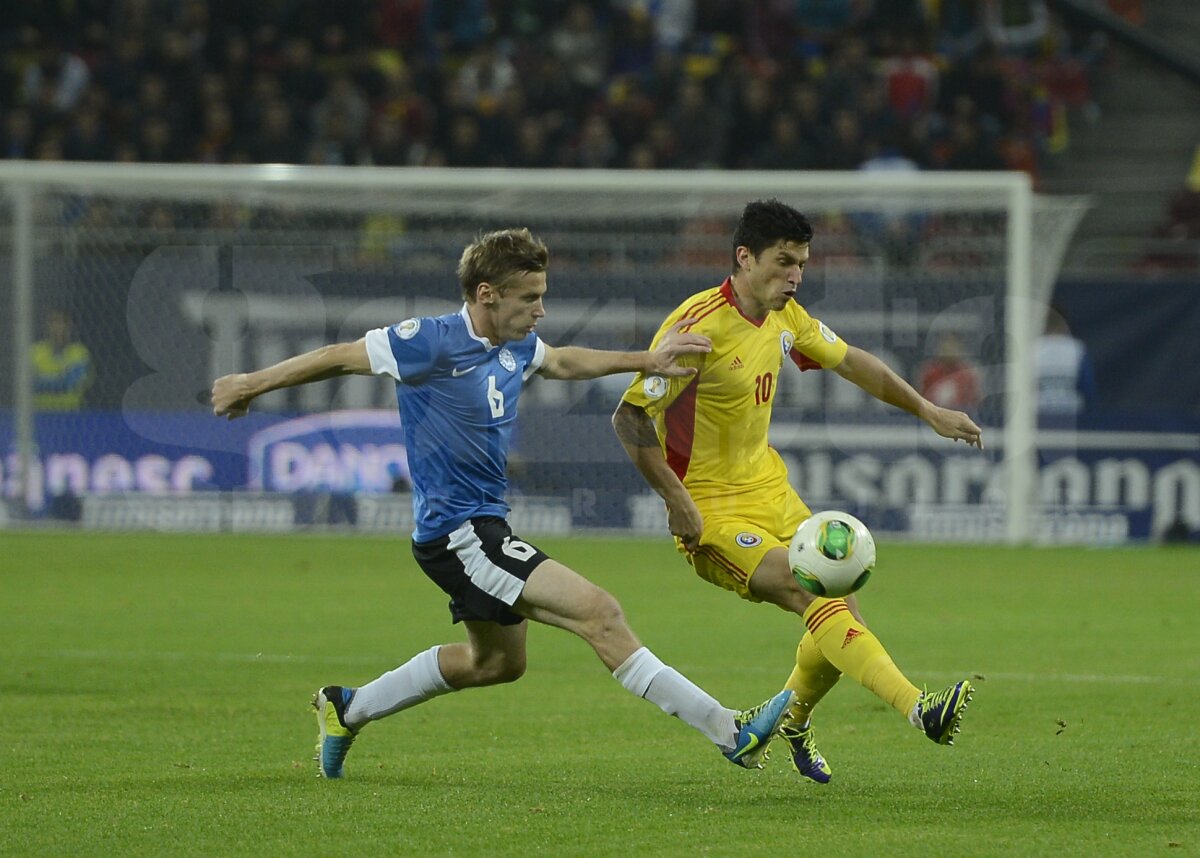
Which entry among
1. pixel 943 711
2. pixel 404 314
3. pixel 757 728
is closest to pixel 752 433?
pixel 757 728

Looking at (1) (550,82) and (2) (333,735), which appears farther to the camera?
(1) (550,82)

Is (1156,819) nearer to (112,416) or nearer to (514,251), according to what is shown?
(514,251)

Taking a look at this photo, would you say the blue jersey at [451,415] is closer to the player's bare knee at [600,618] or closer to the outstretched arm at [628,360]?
the outstretched arm at [628,360]

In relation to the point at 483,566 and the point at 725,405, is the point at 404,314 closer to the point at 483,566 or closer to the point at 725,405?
the point at 725,405

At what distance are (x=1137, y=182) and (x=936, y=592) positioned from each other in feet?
35.7

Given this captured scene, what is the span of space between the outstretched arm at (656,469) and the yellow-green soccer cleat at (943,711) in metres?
1.19

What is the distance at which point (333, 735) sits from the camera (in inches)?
271

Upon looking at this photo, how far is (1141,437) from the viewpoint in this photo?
1803 centimetres

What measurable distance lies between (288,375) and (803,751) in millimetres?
2350

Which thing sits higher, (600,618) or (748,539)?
(748,539)

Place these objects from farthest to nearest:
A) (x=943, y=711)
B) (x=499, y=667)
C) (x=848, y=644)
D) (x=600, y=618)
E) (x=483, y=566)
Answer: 1. (x=499, y=667)
2. (x=848, y=644)
3. (x=483, y=566)
4. (x=600, y=618)
5. (x=943, y=711)

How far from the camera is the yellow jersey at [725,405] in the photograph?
23.5ft

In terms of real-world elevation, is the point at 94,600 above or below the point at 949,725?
below

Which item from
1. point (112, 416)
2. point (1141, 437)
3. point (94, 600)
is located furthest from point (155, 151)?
point (1141, 437)
